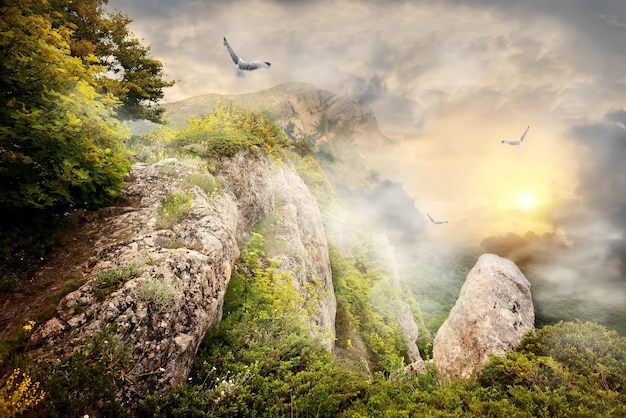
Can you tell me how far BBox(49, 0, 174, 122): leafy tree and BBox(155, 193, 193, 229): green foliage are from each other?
36.3ft

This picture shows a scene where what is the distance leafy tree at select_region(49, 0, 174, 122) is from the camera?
1599 centimetres

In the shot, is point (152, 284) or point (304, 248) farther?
point (304, 248)

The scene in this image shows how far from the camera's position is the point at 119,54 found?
1875 centimetres

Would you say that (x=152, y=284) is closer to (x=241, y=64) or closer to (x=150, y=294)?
(x=150, y=294)

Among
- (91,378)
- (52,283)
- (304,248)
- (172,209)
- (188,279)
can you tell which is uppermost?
(172,209)

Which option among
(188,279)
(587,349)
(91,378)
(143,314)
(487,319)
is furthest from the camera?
(487,319)

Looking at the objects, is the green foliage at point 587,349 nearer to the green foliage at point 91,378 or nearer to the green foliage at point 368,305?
the green foliage at point 91,378

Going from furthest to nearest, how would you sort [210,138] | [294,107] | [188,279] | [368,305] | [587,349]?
[294,107] < [368,305] < [210,138] < [188,279] < [587,349]

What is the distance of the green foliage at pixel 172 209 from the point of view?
7242 mm

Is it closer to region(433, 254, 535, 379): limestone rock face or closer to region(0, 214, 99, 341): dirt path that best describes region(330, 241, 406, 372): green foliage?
region(433, 254, 535, 379): limestone rock face

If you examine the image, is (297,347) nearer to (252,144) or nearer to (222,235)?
(222,235)

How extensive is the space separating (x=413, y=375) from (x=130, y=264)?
614cm

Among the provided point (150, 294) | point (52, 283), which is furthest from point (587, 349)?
point (52, 283)

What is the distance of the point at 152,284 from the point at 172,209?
3.01 metres
